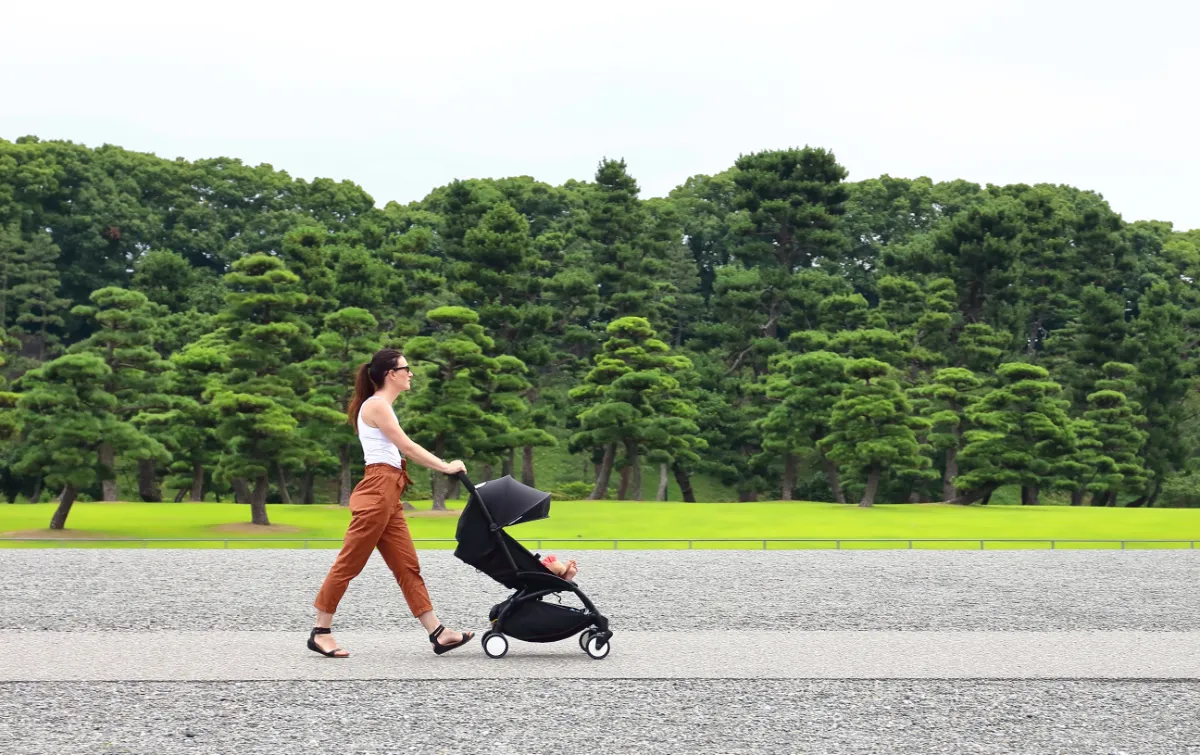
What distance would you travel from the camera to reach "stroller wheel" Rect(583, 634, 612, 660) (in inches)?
277

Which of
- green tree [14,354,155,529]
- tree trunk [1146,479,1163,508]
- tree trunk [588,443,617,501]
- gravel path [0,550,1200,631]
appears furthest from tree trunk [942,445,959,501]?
green tree [14,354,155,529]

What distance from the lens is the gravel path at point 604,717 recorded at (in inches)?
196

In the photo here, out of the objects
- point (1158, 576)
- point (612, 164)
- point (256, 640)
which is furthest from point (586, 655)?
point (612, 164)

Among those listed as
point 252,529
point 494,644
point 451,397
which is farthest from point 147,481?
point 494,644

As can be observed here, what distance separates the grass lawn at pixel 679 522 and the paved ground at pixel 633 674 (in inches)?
578

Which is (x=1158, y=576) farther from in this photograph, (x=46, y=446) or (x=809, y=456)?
(x=809, y=456)

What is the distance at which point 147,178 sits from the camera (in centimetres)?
6606

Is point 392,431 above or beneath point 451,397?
beneath

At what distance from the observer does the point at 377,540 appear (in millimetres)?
6988

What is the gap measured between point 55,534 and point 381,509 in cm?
2436

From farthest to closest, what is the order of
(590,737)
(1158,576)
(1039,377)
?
(1039,377) → (1158,576) → (590,737)

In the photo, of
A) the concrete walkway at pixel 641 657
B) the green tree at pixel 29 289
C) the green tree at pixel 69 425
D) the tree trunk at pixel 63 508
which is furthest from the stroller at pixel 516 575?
the green tree at pixel 29 289

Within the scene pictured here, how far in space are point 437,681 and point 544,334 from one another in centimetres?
4718

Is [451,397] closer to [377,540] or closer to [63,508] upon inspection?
[63,508]
